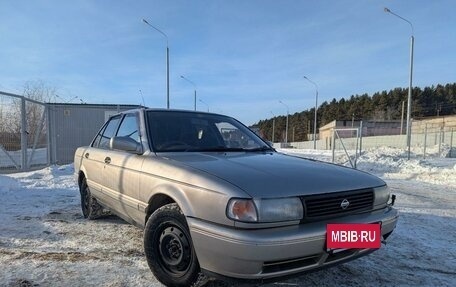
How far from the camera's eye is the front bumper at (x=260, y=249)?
9.37ft

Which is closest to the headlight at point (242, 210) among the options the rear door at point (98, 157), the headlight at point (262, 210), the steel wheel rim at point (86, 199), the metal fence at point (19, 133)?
the headlight at point (262, 210)

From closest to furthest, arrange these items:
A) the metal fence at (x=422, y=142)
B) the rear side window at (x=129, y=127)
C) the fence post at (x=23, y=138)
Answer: the rear side window at (x=129, y=127) < the fence post at (x=23, y=138) < the metal fence at (x=422, y=142)

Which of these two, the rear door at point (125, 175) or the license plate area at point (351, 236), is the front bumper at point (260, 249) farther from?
the rear door at point (125, 175)

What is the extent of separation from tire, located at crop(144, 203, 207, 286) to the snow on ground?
0.26m

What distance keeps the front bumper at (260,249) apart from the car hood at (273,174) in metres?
0.28

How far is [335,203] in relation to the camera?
10.8ft

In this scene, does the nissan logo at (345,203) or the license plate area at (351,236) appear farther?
the nissan logo at (345,203)

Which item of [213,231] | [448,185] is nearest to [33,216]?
[213,231]

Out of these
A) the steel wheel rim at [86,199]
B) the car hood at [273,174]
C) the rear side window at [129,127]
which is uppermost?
the rear side window at [129,127]

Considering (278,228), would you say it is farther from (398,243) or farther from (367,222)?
(398,243)

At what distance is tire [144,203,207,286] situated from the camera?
10.9 feet

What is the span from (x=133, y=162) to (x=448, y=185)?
10.5m

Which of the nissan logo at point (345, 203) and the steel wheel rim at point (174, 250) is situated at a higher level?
the nissan logo at point (345, 203)

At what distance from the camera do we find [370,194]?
11.9 ft
